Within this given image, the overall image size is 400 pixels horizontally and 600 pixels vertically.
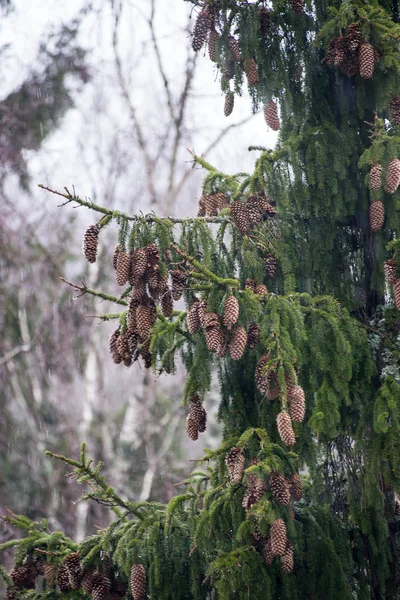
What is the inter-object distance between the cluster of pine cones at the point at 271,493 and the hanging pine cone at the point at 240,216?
1.19m

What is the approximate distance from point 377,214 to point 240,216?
0.72 meters

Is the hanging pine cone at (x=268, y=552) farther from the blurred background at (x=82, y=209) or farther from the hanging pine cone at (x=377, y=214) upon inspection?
the blurred background at (x=82, y=209)

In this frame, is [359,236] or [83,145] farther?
[83,145]

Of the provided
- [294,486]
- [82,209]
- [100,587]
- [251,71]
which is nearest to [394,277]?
[294,486]

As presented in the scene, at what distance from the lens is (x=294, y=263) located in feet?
14.0

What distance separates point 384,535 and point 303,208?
6.08ft

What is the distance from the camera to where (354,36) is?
4012 mm

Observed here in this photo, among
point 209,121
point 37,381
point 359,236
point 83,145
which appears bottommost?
point 359,236

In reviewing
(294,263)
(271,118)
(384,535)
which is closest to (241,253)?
(294,263)

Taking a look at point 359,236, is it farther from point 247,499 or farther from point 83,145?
point 83,145

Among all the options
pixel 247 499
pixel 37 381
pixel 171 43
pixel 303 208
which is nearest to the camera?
pixel 247 499

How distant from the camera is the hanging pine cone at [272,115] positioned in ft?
13.9

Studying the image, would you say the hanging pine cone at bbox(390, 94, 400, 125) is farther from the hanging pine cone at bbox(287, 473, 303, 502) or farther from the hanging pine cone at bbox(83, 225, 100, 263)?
the hanging pine cone at bbox(287, 473, 303, 502)

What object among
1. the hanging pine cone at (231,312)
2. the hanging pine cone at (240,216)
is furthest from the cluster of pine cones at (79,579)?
the hanging pine cone at (240,216)
